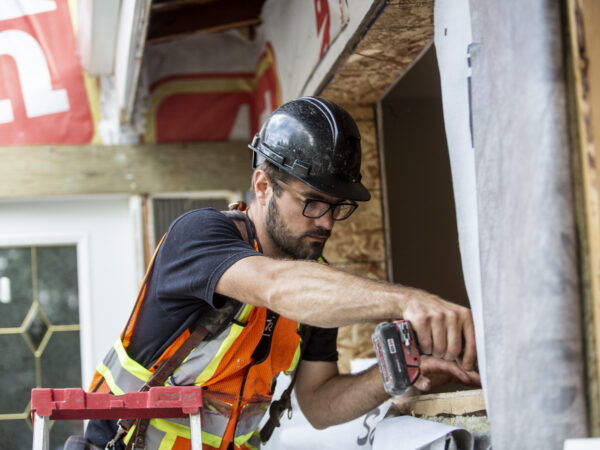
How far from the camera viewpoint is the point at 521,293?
138 centimetres

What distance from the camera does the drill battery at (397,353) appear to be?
1665mm

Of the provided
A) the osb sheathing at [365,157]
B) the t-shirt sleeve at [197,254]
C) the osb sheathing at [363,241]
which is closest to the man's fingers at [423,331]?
the t-shirt sleeve at [197,254]

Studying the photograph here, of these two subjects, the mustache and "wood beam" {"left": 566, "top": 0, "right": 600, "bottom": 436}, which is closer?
"wood beam" {"left": 566, "top": 0, "right": 600, "bottom": 436}

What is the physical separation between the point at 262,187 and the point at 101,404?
91 cm

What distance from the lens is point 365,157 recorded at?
4027 mm

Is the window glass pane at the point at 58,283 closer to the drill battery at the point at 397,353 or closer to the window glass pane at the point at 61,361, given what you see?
the window glass pane at the point at 61,361

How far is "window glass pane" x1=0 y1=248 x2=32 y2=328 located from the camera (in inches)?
213

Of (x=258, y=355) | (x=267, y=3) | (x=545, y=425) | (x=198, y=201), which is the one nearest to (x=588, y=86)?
(x=545, y=425)

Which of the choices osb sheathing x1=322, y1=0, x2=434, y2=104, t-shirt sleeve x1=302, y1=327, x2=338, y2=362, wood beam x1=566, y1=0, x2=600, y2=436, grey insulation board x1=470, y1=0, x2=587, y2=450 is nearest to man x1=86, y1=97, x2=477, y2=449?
t-shirt sleeve x1=302, y1=327, x2=338, y2=362

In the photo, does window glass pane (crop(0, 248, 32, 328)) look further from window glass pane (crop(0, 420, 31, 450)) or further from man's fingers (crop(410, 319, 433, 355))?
man's fingers (crop(410, 319, 433, 355))

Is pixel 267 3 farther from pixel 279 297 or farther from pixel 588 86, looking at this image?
pixel 588 86

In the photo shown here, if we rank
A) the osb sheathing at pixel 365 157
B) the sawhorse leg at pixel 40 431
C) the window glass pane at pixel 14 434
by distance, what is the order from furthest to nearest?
1. the window glass pane at pixel 14 434
2. the osb sheathing at pixel 365 157
3. the sawhorse leg at pixel 40 431

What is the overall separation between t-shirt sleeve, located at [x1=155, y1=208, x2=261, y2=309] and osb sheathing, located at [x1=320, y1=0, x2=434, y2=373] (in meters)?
1.18

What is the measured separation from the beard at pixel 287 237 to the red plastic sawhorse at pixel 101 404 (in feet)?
2.01
